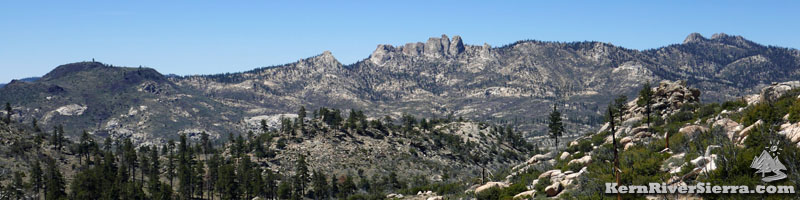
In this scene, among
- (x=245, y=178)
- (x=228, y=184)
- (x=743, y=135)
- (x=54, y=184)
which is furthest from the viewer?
(x=245, y=178)

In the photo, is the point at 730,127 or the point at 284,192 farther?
the point at 284,192

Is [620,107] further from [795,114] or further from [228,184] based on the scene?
[228,184]

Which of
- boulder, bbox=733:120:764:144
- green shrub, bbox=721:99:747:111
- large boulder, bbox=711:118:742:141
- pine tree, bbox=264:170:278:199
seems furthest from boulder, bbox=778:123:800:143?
pine tree, bbox=264:170:278:199

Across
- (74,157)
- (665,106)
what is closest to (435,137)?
(665,106)

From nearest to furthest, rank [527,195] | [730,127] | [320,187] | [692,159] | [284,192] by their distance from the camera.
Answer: [692,159] < [527,195] < [730,127] < [284,192] < [320,187]

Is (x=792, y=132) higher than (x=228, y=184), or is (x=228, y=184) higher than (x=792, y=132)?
(x=792, y=132)

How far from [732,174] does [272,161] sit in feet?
447

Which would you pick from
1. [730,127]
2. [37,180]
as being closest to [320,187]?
[37,180]

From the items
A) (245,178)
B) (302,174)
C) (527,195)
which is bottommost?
(245,178)

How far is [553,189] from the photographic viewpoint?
41812 mm

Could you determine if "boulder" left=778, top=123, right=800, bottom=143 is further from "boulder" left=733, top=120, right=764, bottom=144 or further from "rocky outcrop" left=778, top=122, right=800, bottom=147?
"boulder" left=733, top=120, right=764, bottom=144

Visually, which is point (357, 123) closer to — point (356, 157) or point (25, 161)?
point (356, 157)

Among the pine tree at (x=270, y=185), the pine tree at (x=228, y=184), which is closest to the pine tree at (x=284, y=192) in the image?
the pine tree at (x=270, y=185)

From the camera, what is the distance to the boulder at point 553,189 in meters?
41.8
